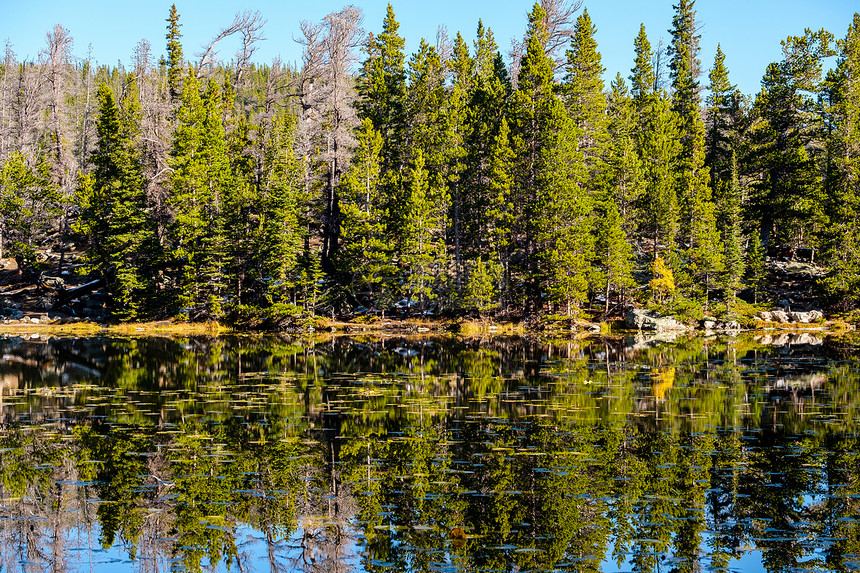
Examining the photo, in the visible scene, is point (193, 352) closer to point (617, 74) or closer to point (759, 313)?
point (759, 313)

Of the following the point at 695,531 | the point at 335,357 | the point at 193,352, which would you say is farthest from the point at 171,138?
the point at 695,531

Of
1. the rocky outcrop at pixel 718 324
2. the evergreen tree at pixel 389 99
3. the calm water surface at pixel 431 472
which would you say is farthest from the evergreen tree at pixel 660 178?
the calm water surface at pixel 431 472

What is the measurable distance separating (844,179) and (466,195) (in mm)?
29528

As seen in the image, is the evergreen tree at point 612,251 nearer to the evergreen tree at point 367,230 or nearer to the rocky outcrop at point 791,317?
the rocky outcrop at point 791,317

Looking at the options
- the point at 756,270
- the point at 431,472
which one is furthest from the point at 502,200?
the point at 431,472

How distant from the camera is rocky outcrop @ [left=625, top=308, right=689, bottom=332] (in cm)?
4969

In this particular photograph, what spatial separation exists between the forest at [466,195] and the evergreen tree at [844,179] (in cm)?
18

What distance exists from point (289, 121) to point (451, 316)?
2492cm

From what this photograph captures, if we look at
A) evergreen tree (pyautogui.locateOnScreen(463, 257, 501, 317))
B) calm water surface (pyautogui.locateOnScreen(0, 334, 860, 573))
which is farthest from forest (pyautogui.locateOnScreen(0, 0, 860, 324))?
calm water surface (pyautogui.locateOnScreen(0, 334, 860, 573))

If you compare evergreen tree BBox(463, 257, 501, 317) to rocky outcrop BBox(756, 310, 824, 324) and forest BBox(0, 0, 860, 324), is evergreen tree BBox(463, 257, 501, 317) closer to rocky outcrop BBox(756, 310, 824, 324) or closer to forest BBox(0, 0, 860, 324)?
forest BBox(0, 0, 860, 324)

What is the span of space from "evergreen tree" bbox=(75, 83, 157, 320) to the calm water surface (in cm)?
2889

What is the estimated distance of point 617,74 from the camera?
72.3 m

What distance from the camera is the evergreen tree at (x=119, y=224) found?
2165 inches

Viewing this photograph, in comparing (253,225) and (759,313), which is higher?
(253,225)
